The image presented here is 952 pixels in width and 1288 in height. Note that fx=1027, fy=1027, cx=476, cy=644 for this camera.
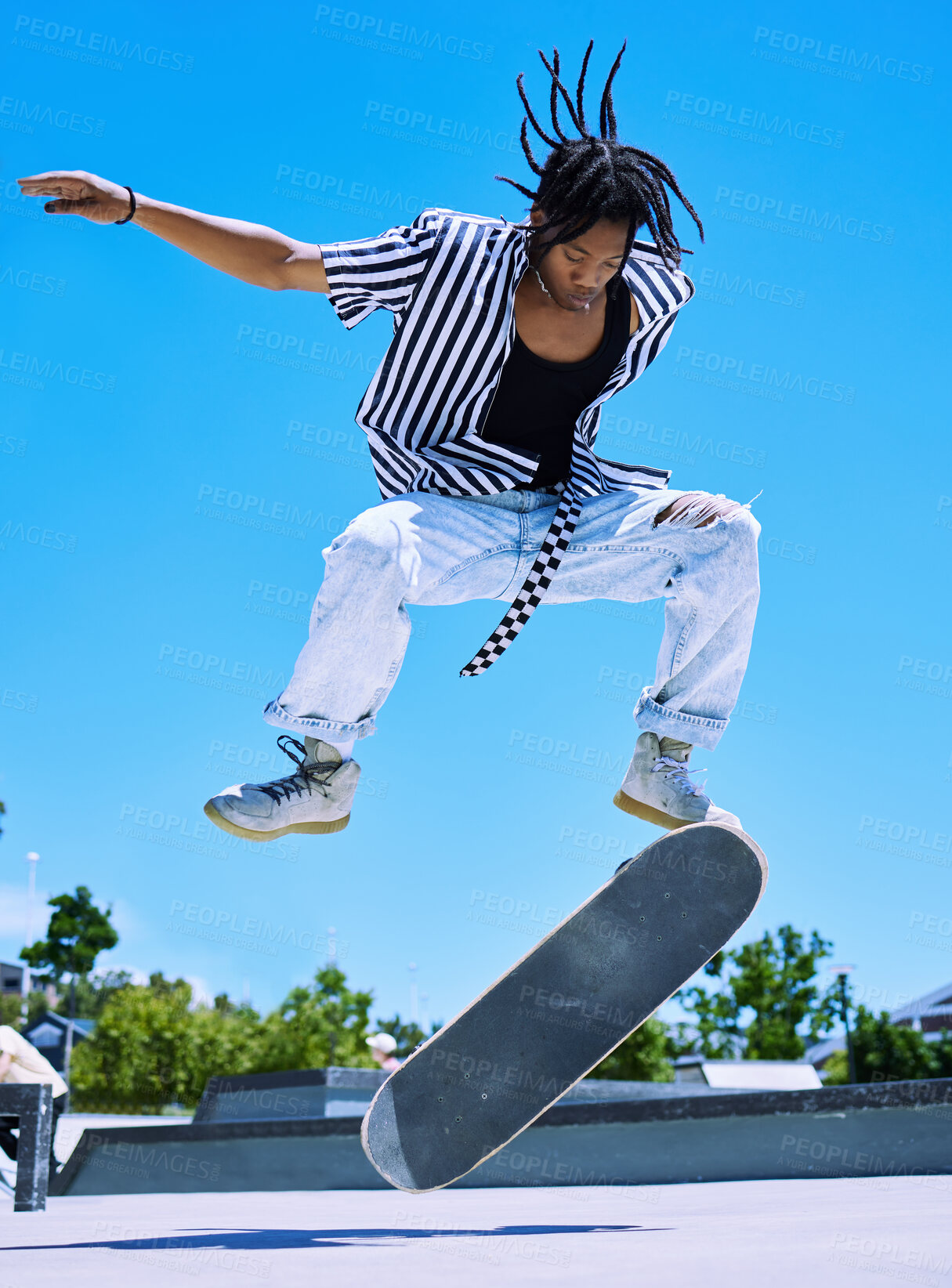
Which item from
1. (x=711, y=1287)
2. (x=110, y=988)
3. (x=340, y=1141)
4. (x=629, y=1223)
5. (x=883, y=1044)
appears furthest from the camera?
(x=110, y=988)

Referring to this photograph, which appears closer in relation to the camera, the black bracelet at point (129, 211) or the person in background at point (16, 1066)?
the black bracelet at point (129, 211)

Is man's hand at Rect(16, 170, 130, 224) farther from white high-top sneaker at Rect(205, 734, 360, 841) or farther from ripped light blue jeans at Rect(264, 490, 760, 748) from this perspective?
white high-top sneaker at Rect(205, 734, 360, 841)

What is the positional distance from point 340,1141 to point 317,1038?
41.5 meters

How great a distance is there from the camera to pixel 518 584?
13.0ft

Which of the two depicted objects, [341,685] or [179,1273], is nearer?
[179,1273]

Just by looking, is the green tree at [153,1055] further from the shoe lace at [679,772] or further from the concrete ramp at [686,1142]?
the shoe lace at [679,772]

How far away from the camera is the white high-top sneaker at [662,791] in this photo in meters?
3.94

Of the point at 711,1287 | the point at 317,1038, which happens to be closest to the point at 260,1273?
the point at 711,1287

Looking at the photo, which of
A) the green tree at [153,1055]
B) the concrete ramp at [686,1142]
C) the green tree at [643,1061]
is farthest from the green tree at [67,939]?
the concrete ramp at [686,1142]

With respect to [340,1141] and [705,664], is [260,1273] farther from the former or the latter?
[340,1141]

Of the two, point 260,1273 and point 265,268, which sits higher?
point 265,268

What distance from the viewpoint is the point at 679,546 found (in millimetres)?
4000

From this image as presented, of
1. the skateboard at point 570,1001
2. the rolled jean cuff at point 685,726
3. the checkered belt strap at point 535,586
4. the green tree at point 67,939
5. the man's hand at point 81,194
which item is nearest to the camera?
the man's hand at point 81,194

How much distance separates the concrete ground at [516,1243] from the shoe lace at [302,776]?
4.78 feet
